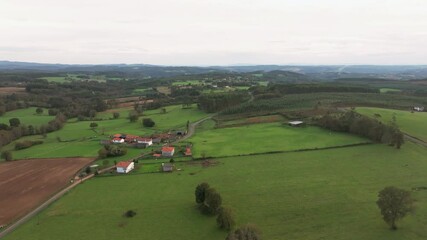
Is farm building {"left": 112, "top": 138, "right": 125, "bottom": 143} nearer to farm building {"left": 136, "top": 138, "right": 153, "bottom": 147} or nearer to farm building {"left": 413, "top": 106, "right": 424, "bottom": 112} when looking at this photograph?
farm building {"left": 136, "top": 138, "right": 153, "bottom": 147}

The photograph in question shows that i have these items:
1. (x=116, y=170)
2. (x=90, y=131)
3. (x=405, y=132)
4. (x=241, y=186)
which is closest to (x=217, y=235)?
(x=241, y=186)

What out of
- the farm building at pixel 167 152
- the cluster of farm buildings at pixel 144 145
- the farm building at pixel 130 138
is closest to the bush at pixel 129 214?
the cluster of farm buildings at pixel 144 145

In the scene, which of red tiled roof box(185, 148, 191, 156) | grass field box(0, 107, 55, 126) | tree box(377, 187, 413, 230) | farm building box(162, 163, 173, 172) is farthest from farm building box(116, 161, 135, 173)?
grass field box(0, 107, 55, 126)

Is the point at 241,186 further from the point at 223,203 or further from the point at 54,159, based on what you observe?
the point at 54,159

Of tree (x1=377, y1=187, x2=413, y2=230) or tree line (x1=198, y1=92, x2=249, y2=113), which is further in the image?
tree line (x1=198, y1=92, x2=249, y2=113)

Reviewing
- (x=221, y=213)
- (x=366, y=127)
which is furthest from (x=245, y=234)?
(x=366, y=127)

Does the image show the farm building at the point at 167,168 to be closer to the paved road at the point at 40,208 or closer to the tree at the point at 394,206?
the paved road at the point at 40,208
